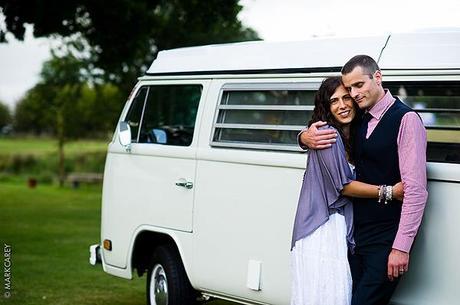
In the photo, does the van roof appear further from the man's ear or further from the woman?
the woman

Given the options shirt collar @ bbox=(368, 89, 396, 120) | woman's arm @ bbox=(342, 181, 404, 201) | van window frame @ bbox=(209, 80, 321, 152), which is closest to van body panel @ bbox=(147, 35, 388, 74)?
van window frame @ bbox=(209, 80, 321, 152)

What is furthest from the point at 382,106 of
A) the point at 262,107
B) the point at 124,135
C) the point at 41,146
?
the point at 41,146

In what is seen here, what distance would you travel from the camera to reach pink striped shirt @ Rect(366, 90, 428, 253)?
4.47 metres

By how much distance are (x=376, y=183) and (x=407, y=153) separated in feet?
1.02

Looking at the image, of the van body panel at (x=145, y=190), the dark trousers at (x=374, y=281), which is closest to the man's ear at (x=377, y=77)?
the dark trousers at (x=374, y=281)

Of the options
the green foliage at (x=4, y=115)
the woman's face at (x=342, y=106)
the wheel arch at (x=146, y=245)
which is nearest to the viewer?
the woman's face at (x=342, y=106)

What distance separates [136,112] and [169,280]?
167 cm

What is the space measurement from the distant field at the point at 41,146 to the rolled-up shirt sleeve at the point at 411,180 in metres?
31.8

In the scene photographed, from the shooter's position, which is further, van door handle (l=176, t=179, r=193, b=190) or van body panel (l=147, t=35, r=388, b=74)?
van door handle (l=176, t=179, r=193, b=190)

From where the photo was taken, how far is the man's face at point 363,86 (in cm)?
466

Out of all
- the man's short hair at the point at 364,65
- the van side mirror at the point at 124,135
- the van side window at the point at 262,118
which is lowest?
the van side mirror at the point at 124,135

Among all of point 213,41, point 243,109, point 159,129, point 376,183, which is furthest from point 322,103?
point 213,41

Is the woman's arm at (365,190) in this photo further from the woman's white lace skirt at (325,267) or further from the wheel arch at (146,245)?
the wheel arch at (146,245)

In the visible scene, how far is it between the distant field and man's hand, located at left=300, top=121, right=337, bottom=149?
1239 inches
